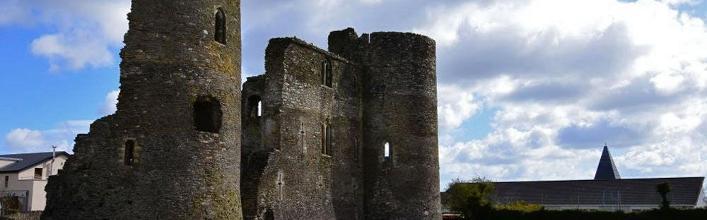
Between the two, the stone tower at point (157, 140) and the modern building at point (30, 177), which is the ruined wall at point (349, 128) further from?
the modern building at point (30, 177)

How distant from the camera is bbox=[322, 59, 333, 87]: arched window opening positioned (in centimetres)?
2991

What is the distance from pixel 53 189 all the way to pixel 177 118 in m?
3.93

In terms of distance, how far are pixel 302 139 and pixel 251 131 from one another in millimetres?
2039

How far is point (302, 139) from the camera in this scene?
91.9 ft

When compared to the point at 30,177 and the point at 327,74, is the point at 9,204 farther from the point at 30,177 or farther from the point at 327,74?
the point at 327,74

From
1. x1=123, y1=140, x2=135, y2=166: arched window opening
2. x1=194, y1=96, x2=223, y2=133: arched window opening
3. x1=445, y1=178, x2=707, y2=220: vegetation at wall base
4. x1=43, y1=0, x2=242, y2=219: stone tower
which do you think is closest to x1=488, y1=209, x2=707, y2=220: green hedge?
x1=445, y1=178, x2=707, y2=220: vegetation at wall base

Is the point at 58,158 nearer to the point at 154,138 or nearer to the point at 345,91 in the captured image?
the point at 345,91

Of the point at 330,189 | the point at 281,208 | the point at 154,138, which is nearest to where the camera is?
the point at 154,138

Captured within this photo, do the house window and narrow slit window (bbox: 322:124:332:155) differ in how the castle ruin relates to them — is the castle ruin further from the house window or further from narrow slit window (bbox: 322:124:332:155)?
the house window

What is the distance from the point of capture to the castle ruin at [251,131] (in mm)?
19906

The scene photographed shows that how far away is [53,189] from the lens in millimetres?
20328

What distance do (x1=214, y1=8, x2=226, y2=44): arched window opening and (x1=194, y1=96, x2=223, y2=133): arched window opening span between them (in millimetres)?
1926

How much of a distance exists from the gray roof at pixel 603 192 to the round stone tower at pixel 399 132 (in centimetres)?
4774

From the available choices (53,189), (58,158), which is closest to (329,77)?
(53,189)
